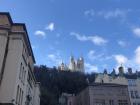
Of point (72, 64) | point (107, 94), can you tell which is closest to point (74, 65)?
point (72, 64)

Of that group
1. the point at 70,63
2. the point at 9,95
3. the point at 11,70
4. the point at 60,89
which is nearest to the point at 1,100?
the point at 9,95

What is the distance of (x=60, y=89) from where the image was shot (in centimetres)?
10356

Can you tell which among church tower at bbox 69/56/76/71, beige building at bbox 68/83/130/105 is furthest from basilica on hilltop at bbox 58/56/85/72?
beige building at bbox 68/83/130/105

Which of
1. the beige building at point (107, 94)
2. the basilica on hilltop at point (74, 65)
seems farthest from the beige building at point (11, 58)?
the basilica on hilltop at point (74, 65)

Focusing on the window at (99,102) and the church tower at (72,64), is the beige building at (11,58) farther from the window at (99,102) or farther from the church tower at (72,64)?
the church tower at (72,64)

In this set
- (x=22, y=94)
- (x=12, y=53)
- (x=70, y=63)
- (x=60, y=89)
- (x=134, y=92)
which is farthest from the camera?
(x=70, y=63)

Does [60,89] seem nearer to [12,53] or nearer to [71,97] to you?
[71,97]

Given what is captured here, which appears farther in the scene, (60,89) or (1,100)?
(60,89)

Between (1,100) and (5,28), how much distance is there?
30.4 ft

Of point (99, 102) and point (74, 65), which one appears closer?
point (99, 102)

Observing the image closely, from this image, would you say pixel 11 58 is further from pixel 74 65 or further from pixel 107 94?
pixel 74 65

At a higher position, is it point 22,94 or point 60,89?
point 60,89

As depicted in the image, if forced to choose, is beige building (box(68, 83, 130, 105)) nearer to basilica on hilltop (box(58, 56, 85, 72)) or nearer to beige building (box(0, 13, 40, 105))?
beige building (box(0, 13, 40, 105))

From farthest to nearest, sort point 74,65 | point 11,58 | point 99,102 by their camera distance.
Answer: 1. point 74,65
2. point 99,102
3. point 11,58
